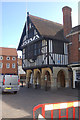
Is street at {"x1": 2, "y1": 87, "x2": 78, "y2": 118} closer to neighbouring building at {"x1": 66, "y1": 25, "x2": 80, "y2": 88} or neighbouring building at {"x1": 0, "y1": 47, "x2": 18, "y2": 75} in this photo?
neighbouring building at {"x1": 66, "y1": 25, "x2": 80, "y2": 88}

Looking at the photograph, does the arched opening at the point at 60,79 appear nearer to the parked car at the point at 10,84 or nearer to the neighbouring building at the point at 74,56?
the neighbouring building at the point at 74,56

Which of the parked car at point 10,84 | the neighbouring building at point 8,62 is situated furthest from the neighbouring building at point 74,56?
the neighbouring building at point 8,62

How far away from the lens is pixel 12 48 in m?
46.2

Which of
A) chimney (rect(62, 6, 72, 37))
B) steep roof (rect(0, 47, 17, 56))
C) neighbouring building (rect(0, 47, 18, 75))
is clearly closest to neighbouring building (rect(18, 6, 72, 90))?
chimney (rect(62, 6, 72, 37))

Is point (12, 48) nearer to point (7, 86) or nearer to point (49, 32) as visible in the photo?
point (49, 32)

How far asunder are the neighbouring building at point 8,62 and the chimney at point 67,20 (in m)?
25.4

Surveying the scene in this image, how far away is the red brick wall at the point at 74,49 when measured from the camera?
18172 mm

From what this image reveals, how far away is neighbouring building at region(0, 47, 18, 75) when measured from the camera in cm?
4162

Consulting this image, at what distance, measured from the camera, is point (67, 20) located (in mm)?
20781

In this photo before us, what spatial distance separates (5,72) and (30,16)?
23807mm

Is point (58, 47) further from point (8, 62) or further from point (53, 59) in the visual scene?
point (8, 62)

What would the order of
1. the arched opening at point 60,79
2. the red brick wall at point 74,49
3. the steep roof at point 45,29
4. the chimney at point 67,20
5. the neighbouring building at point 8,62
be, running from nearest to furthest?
the red brick wall at point 74,49 → the steep roof at point 45,29 → the chimney at point 67,20 → the arched opening at point 60,79 → the neighbouring building at point 8,62

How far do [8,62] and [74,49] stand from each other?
1085 inches

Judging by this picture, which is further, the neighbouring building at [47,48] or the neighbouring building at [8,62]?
the neighbouring building at [8,62]
